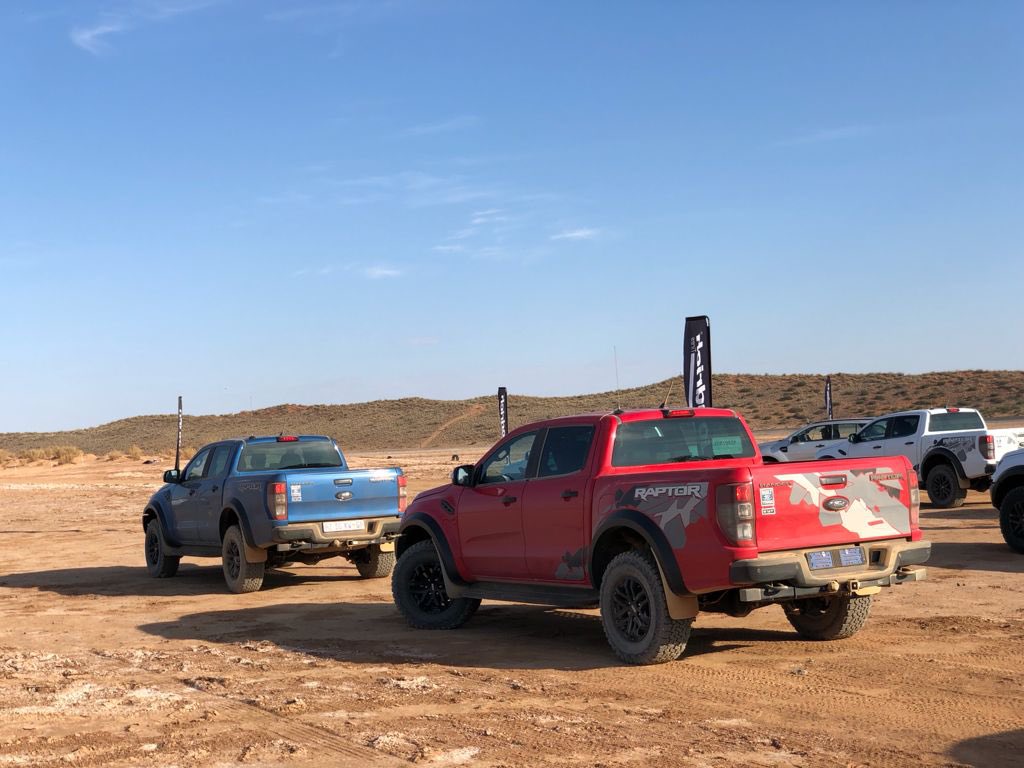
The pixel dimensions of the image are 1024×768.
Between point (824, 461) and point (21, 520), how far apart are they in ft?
76.7

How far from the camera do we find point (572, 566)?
9.26 metres

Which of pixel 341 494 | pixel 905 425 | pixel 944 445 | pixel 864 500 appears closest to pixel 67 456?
pixel 905 425

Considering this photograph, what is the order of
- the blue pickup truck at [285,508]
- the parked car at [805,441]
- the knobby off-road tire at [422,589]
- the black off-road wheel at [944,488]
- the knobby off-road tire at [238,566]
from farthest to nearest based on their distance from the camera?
the parked car at [805,441] → the black off-road wheel at [944,488] → the knobby off-road tire at [238,566] → the blue pickup truck at [285,508] → the knobby off-road tire at [422,589]

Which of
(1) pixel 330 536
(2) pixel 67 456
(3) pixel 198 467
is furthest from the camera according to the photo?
(2) pixel 67 456

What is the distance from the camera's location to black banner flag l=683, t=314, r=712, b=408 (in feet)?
58.3

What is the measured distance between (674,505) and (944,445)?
1433cm

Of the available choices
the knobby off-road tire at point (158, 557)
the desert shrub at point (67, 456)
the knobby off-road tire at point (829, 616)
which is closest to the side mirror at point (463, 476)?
the knobby off-road tire at point (829, 616)

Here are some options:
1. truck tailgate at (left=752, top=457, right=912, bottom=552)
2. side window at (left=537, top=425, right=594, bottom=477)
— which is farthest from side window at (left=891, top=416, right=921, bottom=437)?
side window at (left=537, top=425, right=594, bottom=477)

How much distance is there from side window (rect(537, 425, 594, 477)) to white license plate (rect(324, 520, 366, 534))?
4383 mm

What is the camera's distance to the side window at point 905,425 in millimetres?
21953

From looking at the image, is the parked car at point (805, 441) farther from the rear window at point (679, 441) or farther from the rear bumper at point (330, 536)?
the rear window at point (679, 441)

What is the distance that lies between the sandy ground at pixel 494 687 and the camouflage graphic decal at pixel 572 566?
60cm

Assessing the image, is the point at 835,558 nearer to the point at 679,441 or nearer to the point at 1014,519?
the point at 679,441

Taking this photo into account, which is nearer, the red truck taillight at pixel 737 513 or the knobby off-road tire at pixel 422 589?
the red truck taillight at pixel 737 513
